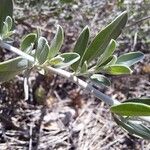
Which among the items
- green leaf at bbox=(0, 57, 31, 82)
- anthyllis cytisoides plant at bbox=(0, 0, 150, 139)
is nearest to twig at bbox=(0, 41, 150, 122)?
anthyllis cytisoides plant at bbox=(0, 0, 150, 139)

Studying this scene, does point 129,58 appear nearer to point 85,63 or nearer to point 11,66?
point 85,63

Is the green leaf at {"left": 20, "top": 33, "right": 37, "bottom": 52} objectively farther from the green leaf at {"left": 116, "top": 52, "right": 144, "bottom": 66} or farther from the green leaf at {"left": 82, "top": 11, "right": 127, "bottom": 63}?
the green leaf at {"left": 116, "top": 52, "right": 144, "bottom": 66}

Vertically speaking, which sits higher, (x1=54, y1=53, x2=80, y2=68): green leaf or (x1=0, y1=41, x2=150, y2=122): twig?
(x1=54, y1=53, x2=80, y2=68): green leaf

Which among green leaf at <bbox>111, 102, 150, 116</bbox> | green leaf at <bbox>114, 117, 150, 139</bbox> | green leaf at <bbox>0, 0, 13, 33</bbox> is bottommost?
green leaf at <bbox>114, 117, 150, 139</bbox>

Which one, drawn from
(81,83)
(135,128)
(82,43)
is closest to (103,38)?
(82,43)

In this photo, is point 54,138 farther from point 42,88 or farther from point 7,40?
point 7,40

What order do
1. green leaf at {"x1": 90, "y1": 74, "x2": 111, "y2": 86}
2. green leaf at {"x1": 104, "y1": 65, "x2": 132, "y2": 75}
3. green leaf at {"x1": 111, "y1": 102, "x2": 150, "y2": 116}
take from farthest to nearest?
green leaf at {"x1": 90, "y1": 74, "x2": 111, "y2": 86} → green leaf at {"x1": 104, "y1": 65, "x2": 132, "y2": 75} → green leaf at {"x1": 111, "y1": 102, "x2": 150, "y2": 116}

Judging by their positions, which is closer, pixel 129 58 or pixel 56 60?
pixel 56 60

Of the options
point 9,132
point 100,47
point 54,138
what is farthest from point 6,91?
point 100,47
